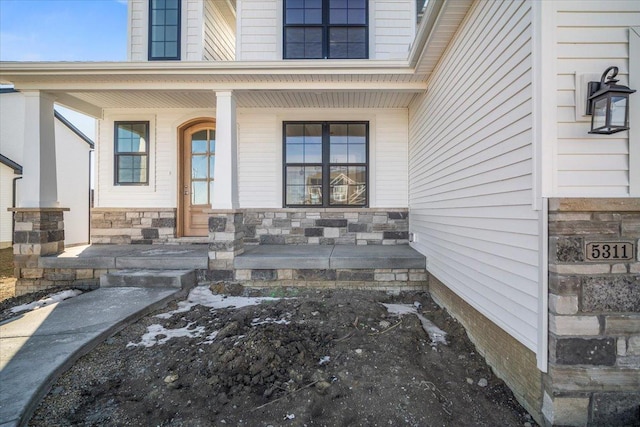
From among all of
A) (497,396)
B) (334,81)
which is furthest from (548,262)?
(334,81)

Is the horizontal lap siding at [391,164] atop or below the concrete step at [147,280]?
atop

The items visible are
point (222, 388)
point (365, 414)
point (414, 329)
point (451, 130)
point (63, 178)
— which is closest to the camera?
point (365, 414)

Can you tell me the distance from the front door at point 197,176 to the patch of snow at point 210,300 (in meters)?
1.90

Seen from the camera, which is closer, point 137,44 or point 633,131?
point 633,131

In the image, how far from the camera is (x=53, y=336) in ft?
8.55

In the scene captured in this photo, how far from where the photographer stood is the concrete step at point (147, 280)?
13.0 feet

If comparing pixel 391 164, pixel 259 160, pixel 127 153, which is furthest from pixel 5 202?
pixel 391 164

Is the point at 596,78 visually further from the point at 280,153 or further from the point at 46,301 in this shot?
the point at 46,301

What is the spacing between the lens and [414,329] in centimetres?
296

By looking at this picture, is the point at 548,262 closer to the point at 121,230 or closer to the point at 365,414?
the point at 365,414

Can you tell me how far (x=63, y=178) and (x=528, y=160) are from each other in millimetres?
13059

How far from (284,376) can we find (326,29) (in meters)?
5.27

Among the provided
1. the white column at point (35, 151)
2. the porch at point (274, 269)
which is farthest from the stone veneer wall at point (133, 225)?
the porch at point (274, 269)

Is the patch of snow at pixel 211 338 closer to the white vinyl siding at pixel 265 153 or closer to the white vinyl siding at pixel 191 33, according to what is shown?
the white vinyl siding at pixel 265 153
